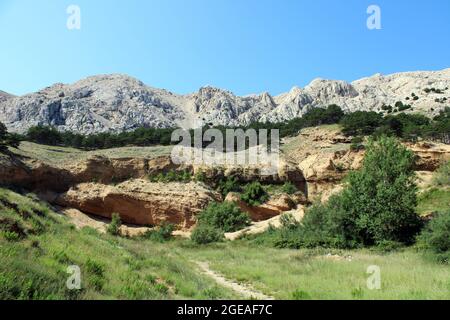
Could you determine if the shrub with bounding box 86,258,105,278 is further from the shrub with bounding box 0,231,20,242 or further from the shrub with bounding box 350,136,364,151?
the shrub with bounding box 350,136,364,151

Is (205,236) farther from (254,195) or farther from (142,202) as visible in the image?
(142,202)

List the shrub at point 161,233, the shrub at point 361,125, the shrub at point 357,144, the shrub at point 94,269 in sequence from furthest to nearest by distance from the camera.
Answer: the shrub at point 361,125 → the shrub at point 357,144 → the shrub at point 161,233 → the shrub at point 94,269

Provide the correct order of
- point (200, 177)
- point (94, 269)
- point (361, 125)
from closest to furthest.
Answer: point (94, 269), point (200, 177), point (361, 125)

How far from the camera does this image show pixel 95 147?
5791cm

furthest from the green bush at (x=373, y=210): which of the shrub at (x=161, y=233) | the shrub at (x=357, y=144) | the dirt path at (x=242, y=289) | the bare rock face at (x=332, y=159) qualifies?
the shrub at (x=357, y=144)

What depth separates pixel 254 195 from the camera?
40.6m

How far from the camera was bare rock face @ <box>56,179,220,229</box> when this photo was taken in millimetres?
38812

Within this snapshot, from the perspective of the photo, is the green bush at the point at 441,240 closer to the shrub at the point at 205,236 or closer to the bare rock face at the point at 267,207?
the shrub at the point at 205,236

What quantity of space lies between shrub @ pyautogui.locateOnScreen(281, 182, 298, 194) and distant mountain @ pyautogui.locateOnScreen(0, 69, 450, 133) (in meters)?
68.0

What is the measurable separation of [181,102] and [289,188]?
12653 cm

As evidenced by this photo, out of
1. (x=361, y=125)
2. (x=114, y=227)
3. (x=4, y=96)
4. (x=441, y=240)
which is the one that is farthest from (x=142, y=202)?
(x=4, y=96)

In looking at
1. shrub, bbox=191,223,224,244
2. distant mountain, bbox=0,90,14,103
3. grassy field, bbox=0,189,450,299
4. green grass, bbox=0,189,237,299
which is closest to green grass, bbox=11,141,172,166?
shrub, bbox=191,223,224,244

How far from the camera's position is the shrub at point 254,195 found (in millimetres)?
40188

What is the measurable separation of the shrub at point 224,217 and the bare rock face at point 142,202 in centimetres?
219
